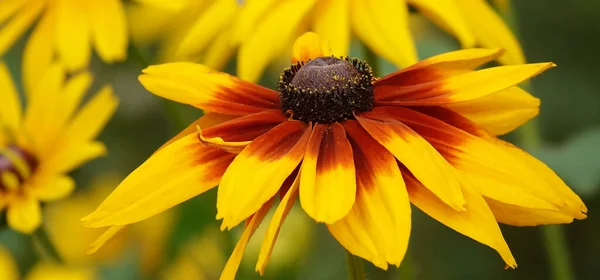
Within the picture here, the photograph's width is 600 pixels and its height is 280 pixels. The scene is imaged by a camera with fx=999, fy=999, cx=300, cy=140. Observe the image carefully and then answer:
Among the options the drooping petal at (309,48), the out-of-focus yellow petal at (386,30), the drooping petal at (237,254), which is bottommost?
the drooping petal at (237,254)

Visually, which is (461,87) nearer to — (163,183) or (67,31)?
(163,183)

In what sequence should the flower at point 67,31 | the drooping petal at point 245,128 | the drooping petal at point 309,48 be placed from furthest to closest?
the flower at point 67,31
the drooping petal at point 309,48
the drooping petal at point 245,128

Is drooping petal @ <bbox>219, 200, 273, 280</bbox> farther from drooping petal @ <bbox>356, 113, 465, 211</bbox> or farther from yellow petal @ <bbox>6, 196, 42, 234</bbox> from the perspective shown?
yellow petal @ <bbox>6, 196, 42, 234</bbox>

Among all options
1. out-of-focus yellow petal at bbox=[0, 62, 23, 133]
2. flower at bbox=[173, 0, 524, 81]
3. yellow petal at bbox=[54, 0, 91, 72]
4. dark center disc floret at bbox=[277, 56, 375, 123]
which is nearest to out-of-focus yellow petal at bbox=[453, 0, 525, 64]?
flower at bbox=[173, 0, 524, 81]

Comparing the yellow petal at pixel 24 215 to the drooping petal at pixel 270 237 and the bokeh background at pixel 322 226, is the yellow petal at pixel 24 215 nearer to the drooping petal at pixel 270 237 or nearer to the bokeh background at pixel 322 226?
the bokeh background at pixel 322 226

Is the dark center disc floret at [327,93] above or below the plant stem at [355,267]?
above

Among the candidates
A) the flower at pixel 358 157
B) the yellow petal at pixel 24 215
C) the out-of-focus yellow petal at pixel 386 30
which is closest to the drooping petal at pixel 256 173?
the flower at pixel 358 157
